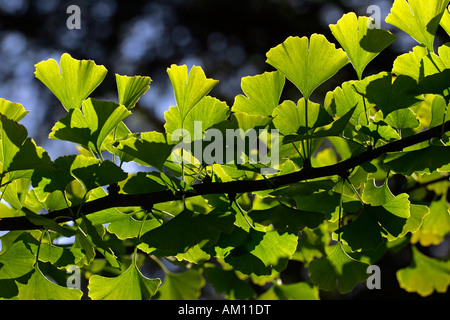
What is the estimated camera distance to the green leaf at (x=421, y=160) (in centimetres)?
33

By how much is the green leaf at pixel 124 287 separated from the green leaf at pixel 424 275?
50 cm

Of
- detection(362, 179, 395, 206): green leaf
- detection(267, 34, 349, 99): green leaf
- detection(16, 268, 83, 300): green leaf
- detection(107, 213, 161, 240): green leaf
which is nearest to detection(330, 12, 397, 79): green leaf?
detection(267, 34, 349, 99): green leaf

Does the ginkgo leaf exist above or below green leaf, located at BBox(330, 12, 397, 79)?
below

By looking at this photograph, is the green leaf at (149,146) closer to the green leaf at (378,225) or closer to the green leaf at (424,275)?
the green leaf at (378,225)

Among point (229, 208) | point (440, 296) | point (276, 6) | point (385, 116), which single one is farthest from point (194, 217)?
point (276, 6)

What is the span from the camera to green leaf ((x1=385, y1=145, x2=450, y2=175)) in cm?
33

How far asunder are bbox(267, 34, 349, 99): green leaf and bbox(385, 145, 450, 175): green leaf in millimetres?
89

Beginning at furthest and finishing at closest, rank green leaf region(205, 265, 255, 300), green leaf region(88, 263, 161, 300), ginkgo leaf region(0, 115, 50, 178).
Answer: green leaf region(205, 265, 255, 300) → green leaf region(88, 263, 161, 300) → ginkgo leaf region(0, 115, 50, 178)

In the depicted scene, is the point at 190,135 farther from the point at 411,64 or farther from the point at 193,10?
the point at 193,10

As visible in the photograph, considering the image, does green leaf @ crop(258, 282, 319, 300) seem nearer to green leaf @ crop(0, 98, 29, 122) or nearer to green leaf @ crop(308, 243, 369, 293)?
green leaf @ crop(308, 243, 369, 293)

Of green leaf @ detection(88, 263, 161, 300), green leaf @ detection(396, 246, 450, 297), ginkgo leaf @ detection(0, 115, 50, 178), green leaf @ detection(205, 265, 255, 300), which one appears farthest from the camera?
green leaf @ detection(396, 246, 450, 297)

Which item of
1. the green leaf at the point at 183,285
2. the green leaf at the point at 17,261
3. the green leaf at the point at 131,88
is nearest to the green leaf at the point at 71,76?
the green leaf at the point at 131,88

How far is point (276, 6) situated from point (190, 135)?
5.35ft

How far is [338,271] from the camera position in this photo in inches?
16.4
